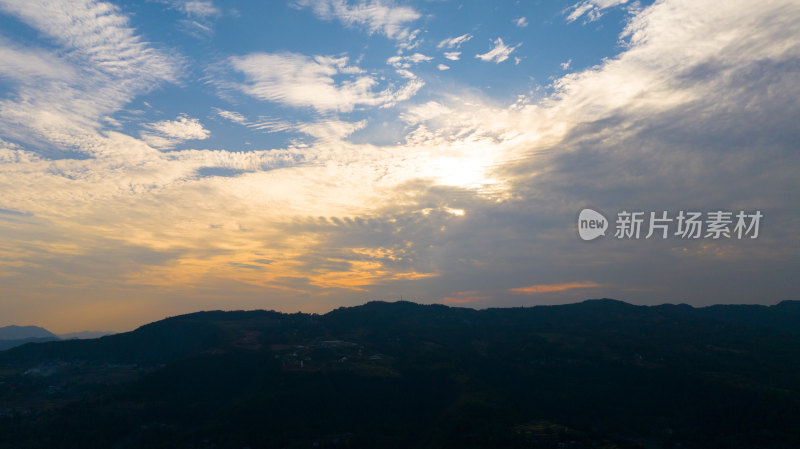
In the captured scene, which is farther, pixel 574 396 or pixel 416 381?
pixel 416 381

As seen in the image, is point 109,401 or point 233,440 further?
point 109,401

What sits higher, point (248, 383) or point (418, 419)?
Result: point (248, 383)

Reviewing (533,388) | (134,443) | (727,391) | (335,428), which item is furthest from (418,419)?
(727,391)

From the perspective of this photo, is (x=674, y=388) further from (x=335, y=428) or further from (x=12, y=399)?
(x=12, y=399)

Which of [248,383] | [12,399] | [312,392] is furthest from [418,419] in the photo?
[12,399]

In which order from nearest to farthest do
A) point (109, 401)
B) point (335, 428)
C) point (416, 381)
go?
point (335, 428) < point (109, 401) < point (416, 381)

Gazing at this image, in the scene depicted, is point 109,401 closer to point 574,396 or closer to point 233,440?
point 233,440

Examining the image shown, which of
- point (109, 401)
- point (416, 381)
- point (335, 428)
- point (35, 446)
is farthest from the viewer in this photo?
point (416, 381)

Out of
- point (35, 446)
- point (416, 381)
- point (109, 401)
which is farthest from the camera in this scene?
point (416, 381)

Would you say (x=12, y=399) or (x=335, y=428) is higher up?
(x=12, y=399)
